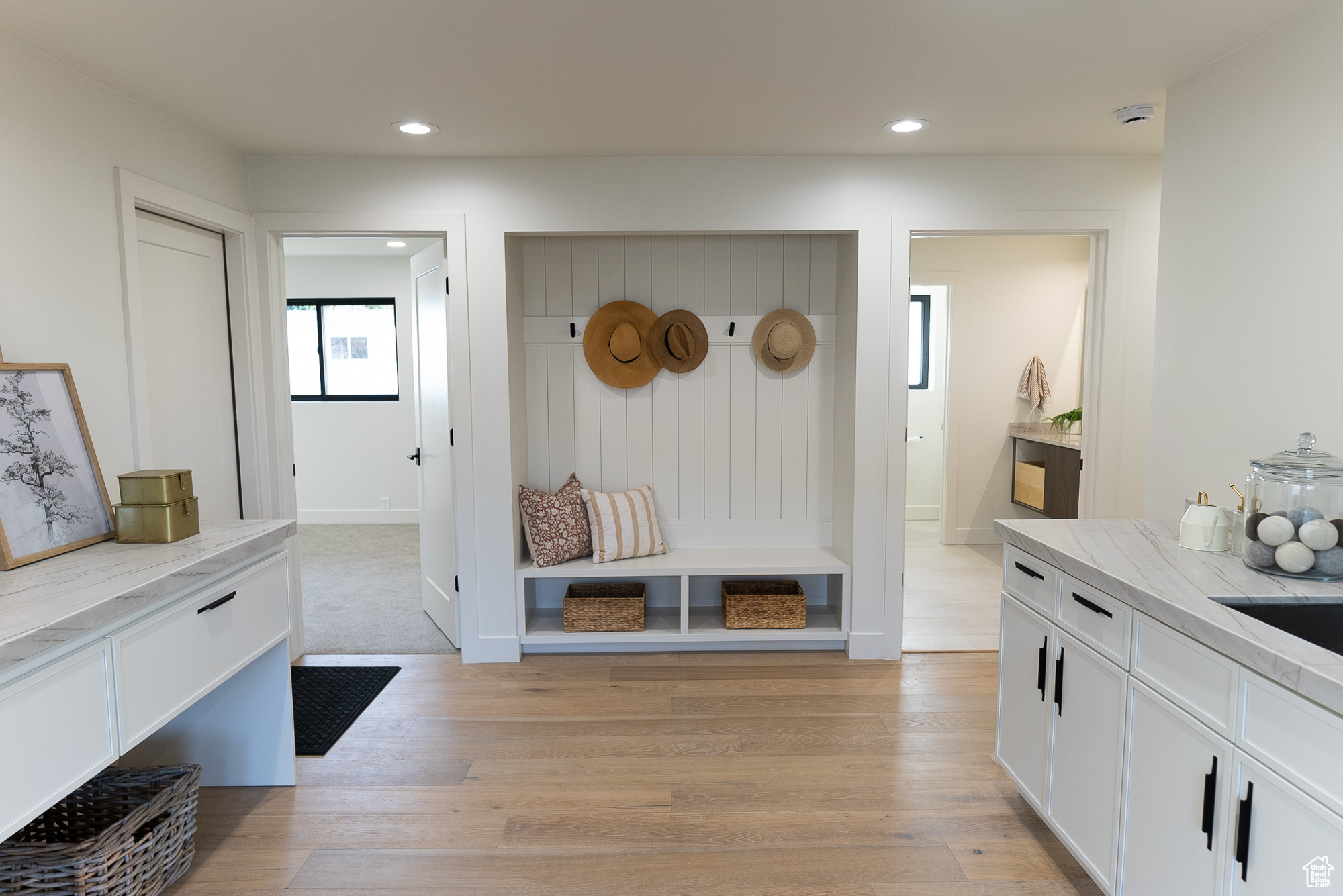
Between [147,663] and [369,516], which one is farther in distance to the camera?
[369,516]

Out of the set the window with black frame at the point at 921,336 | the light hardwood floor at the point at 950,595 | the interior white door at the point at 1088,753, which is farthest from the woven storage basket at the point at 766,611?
the window with black frame at the point at 921,336

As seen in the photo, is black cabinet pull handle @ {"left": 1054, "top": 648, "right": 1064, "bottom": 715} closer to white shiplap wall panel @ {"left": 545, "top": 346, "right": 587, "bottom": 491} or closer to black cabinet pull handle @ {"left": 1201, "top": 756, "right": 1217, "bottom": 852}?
black cabinet pull handle @ {"left": 1201, "top": 756, "right": 1217, "bottom": 852}

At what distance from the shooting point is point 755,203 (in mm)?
3480

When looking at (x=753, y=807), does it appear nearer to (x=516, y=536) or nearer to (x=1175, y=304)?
(x=516, y=536)

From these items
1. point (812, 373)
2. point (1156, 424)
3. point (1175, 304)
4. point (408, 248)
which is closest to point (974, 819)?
point (1156, 424)

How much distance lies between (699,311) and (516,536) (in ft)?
4.76

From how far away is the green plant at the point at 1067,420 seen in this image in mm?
5477

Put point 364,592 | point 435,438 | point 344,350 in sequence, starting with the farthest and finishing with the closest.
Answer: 1. point 344,350
2. point 364,592
3. point 435,438

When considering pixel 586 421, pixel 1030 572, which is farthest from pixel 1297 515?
pixel 586 421

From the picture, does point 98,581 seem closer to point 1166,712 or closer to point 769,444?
point 1166,712

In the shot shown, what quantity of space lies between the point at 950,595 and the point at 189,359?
4143 millimetres

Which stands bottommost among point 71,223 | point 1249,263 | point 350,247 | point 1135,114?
point 1249,263

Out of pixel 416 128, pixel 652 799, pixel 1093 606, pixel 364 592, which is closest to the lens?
pixel 1093 606

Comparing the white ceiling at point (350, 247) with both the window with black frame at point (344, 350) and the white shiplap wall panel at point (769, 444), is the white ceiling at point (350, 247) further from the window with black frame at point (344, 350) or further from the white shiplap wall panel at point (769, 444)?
the white shiplap wall panel at point (769, 444)
